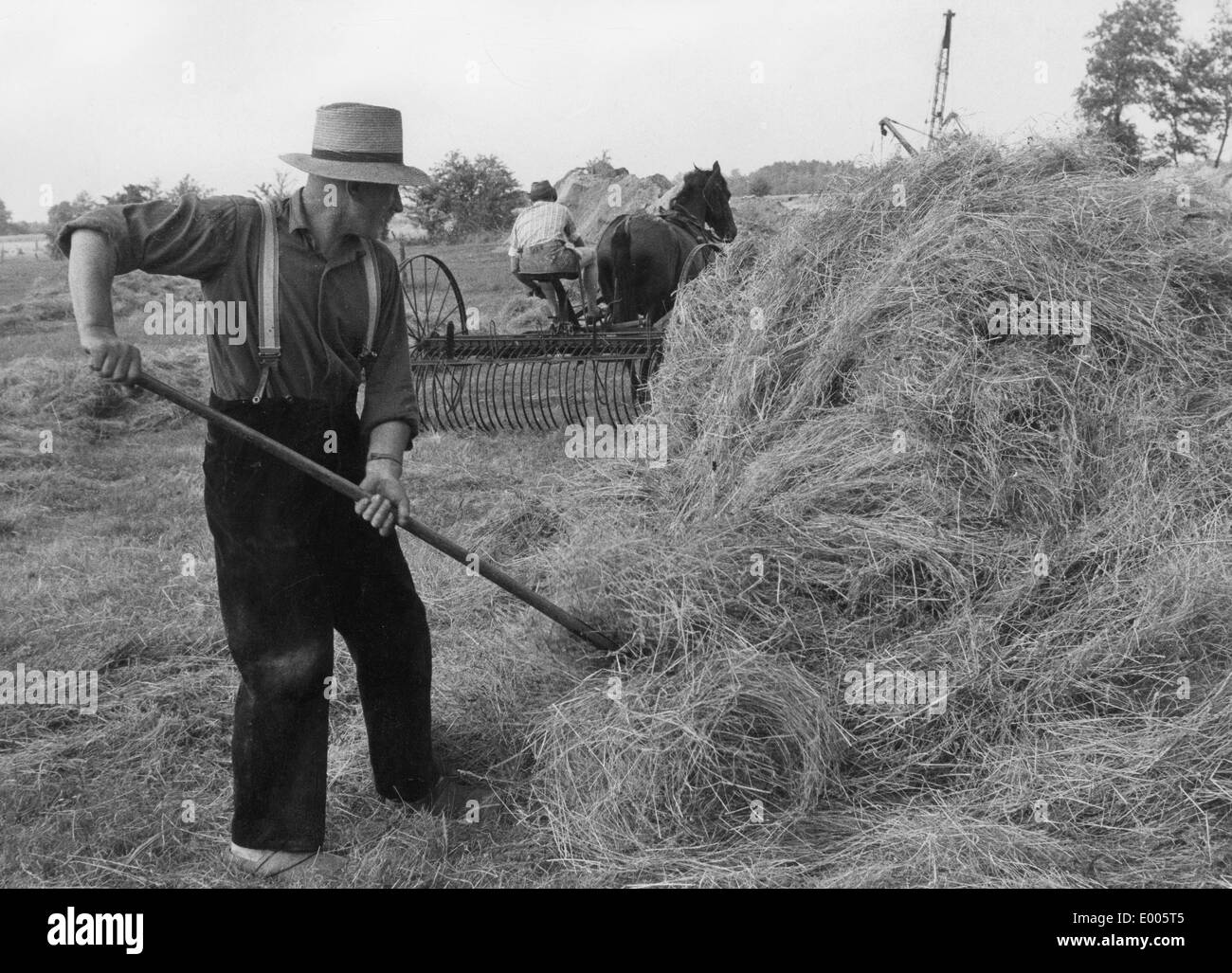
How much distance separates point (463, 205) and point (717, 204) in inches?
735

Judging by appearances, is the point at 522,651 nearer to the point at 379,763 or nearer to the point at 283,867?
the point at 379,763

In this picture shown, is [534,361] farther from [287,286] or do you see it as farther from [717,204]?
[287,286]

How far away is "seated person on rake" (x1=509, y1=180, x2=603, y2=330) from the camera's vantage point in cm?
1118

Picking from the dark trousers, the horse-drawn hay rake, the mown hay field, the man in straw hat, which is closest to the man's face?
the man in straw hat

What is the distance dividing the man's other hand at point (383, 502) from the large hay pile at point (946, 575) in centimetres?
81

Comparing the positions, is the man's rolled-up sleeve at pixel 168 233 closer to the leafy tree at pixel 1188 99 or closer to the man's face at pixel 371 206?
the man's face at pixel 371 206

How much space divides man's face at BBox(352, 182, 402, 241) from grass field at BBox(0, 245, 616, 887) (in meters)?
1.41

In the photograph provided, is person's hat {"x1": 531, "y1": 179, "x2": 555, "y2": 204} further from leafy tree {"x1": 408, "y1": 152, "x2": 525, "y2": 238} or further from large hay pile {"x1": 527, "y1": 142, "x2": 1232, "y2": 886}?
leafy tree {"x1": 408, "y1": 152, "x2": 525, "y2": 238}

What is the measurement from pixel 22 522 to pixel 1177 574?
5610 millimetres

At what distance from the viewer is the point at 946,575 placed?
12.0ft

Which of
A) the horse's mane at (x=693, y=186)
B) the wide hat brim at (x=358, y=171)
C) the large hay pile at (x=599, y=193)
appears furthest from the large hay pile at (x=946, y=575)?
the large hay pile at (x=599, y=193)

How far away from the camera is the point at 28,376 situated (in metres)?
9.28

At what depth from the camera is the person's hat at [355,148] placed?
297cm
